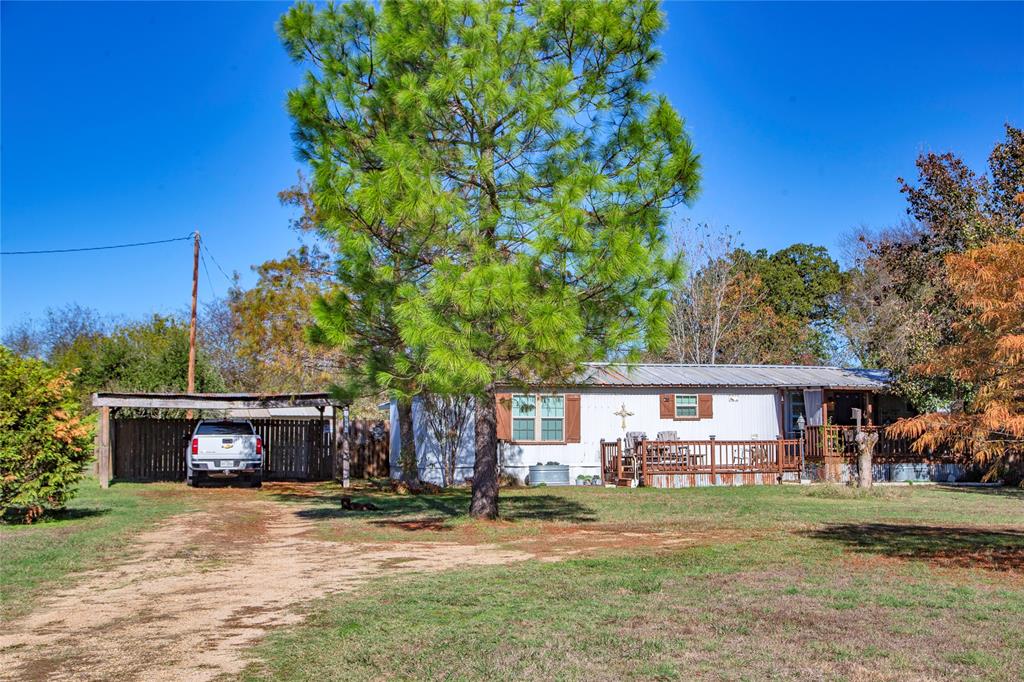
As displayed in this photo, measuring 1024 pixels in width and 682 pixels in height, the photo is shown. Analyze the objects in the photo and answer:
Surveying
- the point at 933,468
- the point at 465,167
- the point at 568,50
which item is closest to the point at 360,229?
the point at 465,167

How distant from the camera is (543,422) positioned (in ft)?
78.8

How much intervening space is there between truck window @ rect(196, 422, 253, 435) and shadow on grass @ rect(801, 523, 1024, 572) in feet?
47.8

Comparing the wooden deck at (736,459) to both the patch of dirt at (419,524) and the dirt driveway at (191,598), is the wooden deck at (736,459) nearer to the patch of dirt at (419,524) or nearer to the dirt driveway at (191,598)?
the patch of dirt at (419,524)

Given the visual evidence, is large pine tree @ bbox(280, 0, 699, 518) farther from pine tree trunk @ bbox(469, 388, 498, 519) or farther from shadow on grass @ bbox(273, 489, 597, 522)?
shadow on grass @ bbox(273, 489, 597, 522)

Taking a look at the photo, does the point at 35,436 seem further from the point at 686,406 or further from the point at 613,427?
the point at 686,406

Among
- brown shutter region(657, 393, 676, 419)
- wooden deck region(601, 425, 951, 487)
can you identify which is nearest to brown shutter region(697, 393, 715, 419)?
brown shutter region(657, 393, 676, 419)

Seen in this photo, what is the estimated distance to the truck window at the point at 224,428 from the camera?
22219 mm

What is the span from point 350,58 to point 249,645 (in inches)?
377

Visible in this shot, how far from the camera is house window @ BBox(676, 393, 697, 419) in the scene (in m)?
25.0

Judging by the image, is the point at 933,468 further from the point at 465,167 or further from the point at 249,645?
the point at 249,645

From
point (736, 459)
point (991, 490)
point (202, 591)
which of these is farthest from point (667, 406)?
point (202, 591)

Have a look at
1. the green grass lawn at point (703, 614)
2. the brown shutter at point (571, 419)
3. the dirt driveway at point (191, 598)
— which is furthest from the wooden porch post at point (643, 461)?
the dirt driveway at point (191, 598)

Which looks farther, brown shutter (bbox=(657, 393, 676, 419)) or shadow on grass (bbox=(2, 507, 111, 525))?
brown shutter (bbox=(657, 393, 676, 419))

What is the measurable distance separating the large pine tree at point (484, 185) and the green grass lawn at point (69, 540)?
403cm
